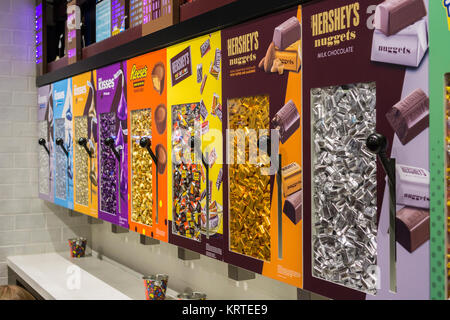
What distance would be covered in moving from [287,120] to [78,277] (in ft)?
8.35

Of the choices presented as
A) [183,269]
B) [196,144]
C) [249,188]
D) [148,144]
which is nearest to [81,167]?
[183,269]

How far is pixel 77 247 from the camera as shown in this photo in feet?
15.0

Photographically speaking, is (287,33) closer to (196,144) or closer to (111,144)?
(196,144)

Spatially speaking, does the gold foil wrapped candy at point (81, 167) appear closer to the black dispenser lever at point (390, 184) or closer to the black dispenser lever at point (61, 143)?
the black dispenser lever at point (61, 143)

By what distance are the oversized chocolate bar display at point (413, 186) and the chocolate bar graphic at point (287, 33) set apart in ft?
1.93

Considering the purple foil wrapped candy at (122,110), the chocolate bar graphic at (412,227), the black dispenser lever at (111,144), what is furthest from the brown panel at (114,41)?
the chocolate bar graphic at (412,227)

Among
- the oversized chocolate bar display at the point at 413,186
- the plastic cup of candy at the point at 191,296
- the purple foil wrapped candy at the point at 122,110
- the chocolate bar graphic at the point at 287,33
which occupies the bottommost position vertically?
the plastic cup of candy at the point at 191,296

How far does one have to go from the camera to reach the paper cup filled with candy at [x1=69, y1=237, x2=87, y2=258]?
4570 millimetres

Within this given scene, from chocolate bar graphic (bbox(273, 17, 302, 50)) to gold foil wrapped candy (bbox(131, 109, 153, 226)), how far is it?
1139 millimetres

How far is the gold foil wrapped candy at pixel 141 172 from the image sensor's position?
111 inches

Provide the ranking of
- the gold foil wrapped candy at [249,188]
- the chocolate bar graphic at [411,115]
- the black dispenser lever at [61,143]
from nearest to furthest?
the chocolate bar graphic at [411,115] < the gold foil wrapped candy at [249,188] < the black dispenser lever at [61,143]

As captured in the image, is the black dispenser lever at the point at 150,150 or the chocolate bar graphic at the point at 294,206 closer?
the chocolate bar graphic at the point at 294,206

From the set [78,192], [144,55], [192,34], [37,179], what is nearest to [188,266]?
[78,192]

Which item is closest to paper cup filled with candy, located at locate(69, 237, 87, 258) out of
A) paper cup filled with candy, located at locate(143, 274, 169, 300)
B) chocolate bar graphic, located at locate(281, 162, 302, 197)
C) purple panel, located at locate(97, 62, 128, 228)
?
purple panel, located at locate(97, 62, 128, 228)
